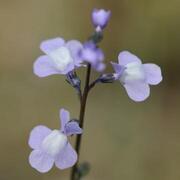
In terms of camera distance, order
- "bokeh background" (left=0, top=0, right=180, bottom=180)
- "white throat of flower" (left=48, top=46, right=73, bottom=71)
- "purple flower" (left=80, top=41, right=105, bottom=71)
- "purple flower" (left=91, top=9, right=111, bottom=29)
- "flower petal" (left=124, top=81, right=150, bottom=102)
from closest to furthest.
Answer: "purple flower" (left=80, top=41, right=105, bottom=71), "purple flower" (left=91, top=9, right=111, bottom=29), "white throat of flower" (left=48, top=46, right=73, bottom=71), "flower petal" (left=124, top=81, right=150, bottom=102), "bokeh background" (left=0, top=0, right=180, bottom=180)

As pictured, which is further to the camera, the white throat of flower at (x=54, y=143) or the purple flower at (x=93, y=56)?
Answer: the white throat of flower at (x=54, y=143)

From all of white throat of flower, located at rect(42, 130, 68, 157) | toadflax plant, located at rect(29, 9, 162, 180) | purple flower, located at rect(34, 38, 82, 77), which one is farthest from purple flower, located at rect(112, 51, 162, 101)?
white throat of flower, located at rect(42, 130, 68, 157)

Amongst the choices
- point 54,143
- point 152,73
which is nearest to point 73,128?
point 54,143

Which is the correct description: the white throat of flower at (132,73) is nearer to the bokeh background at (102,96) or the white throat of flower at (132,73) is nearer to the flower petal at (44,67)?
the flower petal at (44,67)

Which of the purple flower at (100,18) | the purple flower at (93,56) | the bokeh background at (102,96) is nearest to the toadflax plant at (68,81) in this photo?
the purple flower at (100,18)

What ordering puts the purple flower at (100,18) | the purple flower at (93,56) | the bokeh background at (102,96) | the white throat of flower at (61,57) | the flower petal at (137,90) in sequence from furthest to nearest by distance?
the bokeh background at (102,96) → the flower petal at (137,90) → the white throat of flower at (61,57) → the purple flower at (100,18) → the purple flower at (93,56)

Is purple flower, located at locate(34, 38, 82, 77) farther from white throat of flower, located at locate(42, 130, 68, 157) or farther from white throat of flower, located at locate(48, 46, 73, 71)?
white throat of flower, located at locate(42, 130, 68, 157)

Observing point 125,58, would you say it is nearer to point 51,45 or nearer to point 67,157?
point 51,45

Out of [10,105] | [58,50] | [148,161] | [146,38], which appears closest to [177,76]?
[146,38]
